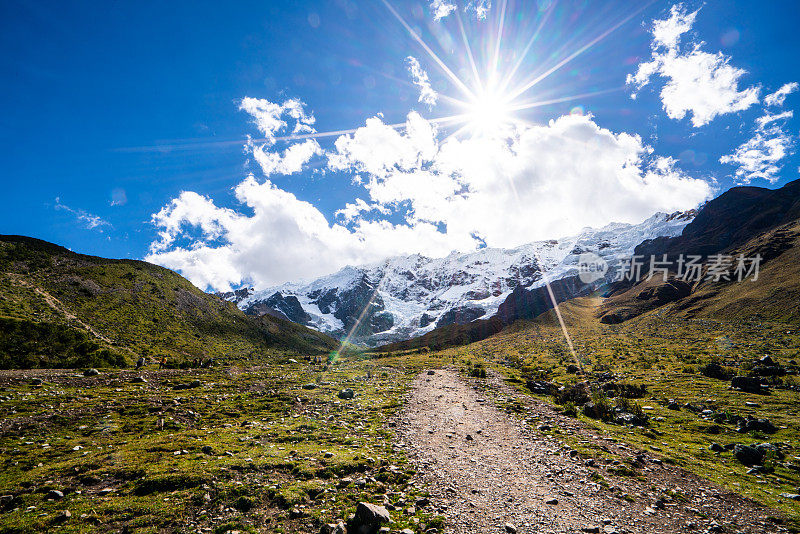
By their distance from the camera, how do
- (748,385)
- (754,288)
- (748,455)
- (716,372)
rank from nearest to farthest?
(748,455)
(748,385)
(716,372)
(754,288)

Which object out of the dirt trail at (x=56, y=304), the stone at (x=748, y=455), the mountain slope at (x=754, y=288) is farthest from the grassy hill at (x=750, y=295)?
the dirt trail at (x=56, y=304)

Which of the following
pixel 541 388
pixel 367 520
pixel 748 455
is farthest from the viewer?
pixel 541 388

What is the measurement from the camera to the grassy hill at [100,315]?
119 ft

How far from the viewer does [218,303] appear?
315 ft

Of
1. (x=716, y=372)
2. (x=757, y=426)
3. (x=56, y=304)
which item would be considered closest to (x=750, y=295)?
(x=716, y=372)

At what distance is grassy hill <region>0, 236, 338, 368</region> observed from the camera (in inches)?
1427

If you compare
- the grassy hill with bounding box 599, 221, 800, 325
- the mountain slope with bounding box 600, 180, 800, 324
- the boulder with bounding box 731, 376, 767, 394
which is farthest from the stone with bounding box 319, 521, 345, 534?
the mountain slope with bounding box 600, 180, 800, 324

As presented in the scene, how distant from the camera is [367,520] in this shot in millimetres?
9586

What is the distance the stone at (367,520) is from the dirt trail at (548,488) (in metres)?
2.47

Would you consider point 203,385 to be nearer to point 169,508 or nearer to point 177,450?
point 177,450

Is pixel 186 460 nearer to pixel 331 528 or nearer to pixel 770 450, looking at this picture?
pixel 331 528

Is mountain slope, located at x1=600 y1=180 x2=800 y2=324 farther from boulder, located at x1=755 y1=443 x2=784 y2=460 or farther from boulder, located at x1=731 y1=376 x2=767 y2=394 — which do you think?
boulder, located at x1=755 y1=443 x2=784 y2=460

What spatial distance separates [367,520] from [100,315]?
67.2 metres

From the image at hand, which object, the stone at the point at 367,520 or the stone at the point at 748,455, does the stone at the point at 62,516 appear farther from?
the stone at the point at 748,455
